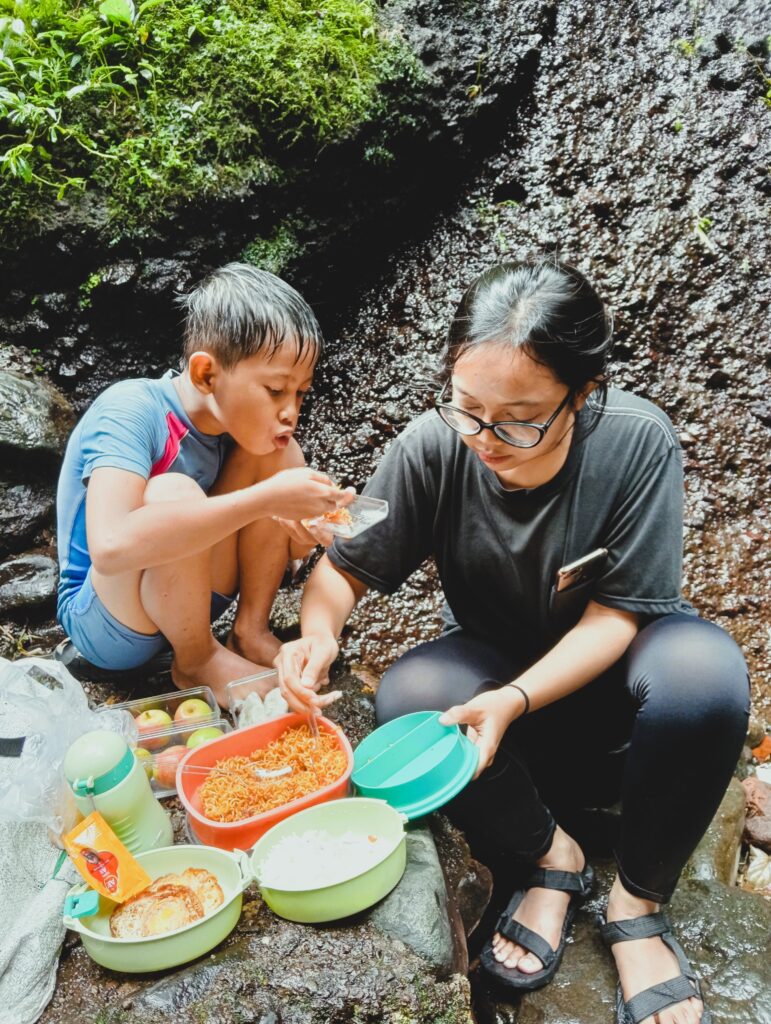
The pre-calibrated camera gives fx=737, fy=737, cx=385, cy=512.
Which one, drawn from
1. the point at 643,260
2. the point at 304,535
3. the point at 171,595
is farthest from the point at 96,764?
the point at 643,260

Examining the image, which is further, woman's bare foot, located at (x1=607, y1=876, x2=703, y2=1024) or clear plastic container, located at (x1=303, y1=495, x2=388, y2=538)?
clear plastic container, located at (x1=303, y1=495, x2=388, y2=538)

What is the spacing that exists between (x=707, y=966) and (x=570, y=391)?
1518 millimetres

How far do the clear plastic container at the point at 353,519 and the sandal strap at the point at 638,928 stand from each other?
120 cm

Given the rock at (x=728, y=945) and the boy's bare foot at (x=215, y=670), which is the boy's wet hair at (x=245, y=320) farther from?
the rock at (x=728, y=945)

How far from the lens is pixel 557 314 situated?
1.66 m

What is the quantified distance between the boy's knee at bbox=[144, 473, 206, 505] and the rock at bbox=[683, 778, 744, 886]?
1.82m

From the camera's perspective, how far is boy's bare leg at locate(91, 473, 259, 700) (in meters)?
2.11

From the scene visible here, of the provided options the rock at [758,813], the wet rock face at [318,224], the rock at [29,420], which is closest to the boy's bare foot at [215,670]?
the rock at [29,420]

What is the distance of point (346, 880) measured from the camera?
5.28 feet

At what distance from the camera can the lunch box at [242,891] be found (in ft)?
5.12

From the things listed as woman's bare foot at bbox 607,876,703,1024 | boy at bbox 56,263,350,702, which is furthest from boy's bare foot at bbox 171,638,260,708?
woman's bare foot at bbox 607,876,703,1024

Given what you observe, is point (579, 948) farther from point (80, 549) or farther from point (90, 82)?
point (90, 82)

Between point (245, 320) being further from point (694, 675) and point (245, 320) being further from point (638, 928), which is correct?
point (638, 928)

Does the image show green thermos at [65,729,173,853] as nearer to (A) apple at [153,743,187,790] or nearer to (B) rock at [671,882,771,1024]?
(A) apple at [153,743,187,790]
